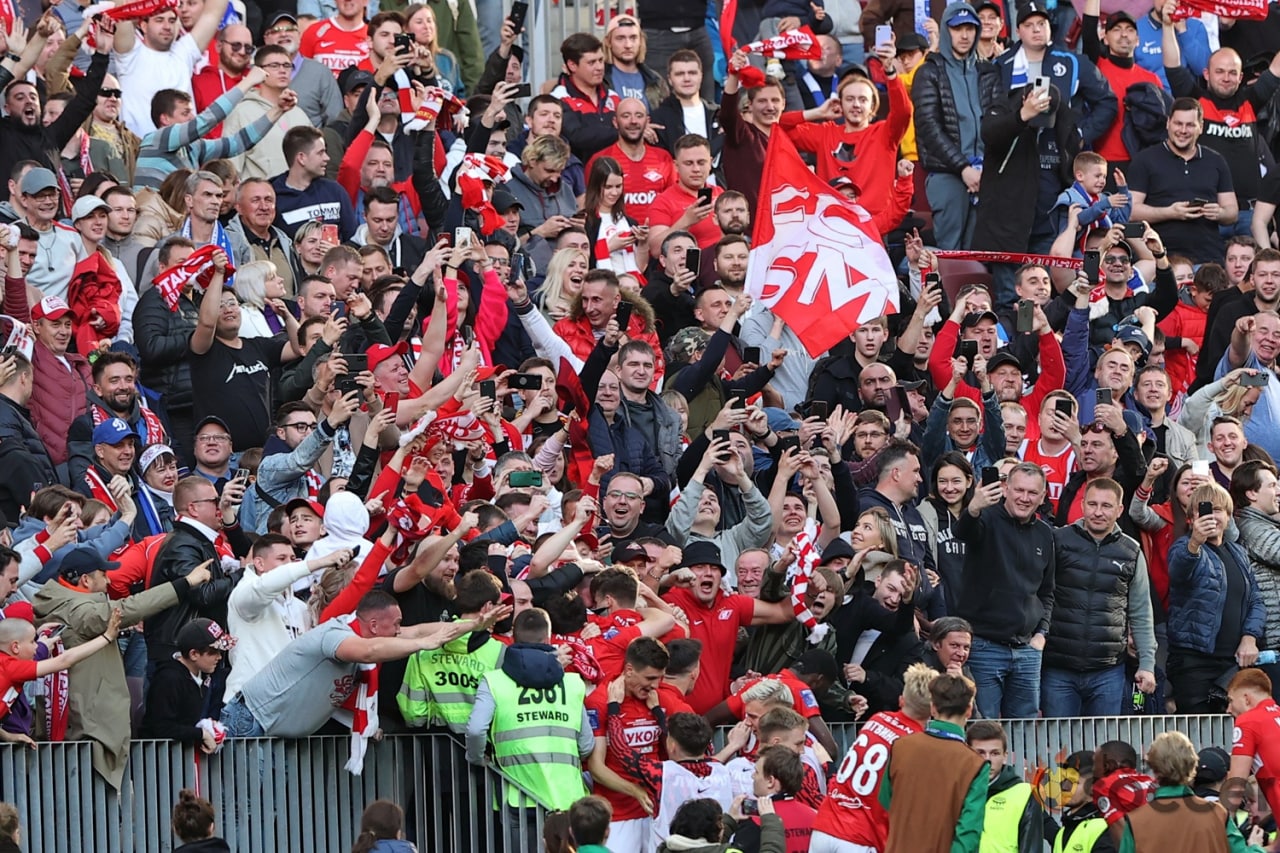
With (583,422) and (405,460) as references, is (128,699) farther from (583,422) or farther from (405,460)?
(583,422)

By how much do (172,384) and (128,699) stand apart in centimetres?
327

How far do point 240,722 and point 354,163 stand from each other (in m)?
6.30

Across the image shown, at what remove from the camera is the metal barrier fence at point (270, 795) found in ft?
38.0

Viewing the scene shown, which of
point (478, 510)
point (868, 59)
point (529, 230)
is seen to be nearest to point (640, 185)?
point (529, 230)

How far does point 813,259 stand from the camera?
55.0ft

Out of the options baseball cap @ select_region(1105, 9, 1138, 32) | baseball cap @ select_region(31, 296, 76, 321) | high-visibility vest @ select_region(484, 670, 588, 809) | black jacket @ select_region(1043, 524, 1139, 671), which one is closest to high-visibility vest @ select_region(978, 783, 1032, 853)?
high-visibility vest @ select_region(484, 670, 588, 809)

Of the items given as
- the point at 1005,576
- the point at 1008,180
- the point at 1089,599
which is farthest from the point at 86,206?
the point at 1008,180

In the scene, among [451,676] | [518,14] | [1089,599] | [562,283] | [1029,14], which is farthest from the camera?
[1029,14]

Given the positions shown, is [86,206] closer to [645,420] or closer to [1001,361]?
[645,420]

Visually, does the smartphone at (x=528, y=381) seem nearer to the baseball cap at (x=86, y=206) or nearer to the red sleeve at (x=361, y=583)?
the baseball cap at (x=86, y=206)

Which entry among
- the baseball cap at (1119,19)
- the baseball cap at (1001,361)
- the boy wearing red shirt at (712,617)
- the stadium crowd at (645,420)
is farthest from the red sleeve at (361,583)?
the baseball cap at (1119,19)

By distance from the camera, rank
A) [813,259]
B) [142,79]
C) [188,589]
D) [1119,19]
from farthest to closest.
A: 1. [1119,19]
2. [142,79]
3. [813,259]
4. [188,589]

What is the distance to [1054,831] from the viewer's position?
13.3 meters

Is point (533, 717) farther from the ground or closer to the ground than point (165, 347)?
closer to the ground
